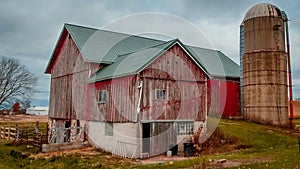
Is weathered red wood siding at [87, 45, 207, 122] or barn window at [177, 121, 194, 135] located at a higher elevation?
weathered red wood siding at [87, 45, 207, 122]

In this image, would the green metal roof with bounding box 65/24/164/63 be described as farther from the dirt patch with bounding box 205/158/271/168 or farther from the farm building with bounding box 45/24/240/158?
the dirt patch with bounding box 205/158/271/168

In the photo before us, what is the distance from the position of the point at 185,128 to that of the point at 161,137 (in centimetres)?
210

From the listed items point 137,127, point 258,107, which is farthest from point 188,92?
point 258,107

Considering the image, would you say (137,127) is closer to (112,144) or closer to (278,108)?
(112,144)

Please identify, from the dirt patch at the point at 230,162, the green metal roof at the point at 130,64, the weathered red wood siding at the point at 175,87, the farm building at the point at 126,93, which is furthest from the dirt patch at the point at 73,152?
the dirt patch at the point at 230,162

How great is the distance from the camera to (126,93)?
1886cm

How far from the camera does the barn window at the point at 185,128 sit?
2033 centimetres

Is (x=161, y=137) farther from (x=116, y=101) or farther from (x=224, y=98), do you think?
(x=224, y=98)

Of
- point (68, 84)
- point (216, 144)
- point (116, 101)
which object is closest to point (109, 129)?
point (116, 101)

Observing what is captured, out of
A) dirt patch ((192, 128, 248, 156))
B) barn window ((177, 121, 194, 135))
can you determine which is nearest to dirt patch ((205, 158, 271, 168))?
dirt patch ((192, 128, 248, 156))

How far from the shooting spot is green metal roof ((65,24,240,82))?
19734 mm

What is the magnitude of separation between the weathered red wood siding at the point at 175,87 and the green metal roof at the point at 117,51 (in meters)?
0.51

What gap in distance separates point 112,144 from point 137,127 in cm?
251

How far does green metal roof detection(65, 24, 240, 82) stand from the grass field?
5.03 meters
